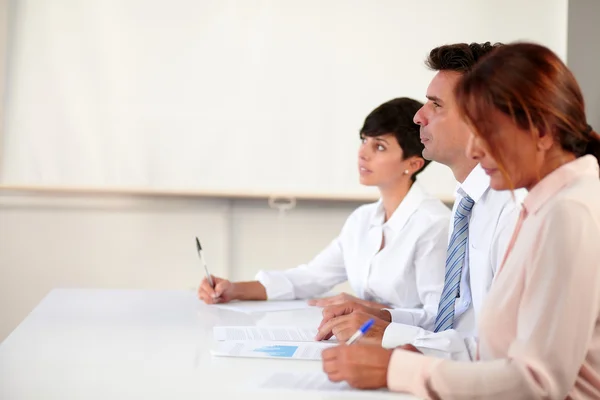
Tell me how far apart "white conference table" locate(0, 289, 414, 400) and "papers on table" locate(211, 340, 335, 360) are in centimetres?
3

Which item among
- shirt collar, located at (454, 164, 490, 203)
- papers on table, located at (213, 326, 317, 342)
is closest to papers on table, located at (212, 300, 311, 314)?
papers on table, located at (213, 326, 317, 342)

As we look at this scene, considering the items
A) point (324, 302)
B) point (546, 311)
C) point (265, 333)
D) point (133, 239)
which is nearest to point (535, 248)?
point (546, 311)

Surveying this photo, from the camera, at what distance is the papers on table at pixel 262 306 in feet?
7.84

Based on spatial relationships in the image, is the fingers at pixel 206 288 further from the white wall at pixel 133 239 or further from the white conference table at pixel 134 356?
the white wall at pixel 133 239

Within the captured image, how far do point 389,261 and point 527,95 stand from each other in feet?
4.72

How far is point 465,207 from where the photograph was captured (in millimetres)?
2047

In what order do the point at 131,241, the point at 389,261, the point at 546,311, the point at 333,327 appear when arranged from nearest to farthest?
the point at 546,311
the point at 333,327
the point at 389,261
the point at 131,241

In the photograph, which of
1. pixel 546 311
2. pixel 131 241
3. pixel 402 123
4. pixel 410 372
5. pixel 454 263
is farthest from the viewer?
pixel 131 241

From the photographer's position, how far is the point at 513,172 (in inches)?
51.6

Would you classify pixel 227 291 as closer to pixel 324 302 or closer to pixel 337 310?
pixel 324 302

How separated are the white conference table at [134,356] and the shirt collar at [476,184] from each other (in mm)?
550

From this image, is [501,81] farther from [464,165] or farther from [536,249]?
[464,165]

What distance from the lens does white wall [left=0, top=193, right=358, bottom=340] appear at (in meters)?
3.70

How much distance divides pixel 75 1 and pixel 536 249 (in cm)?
289
